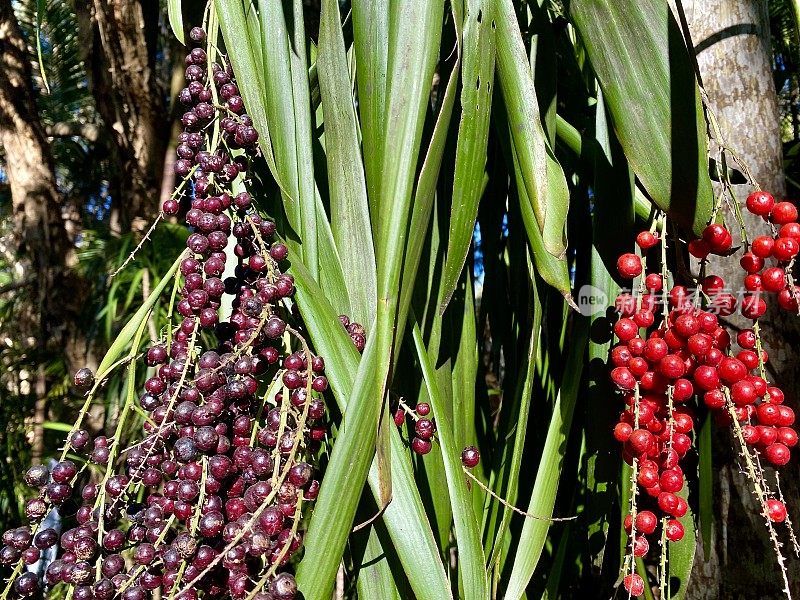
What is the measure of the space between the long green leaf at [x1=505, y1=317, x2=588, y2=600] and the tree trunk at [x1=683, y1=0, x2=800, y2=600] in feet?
0.57

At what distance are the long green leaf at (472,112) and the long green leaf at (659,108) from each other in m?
0.08

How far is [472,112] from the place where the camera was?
1.49 feet

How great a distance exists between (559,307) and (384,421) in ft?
1.16

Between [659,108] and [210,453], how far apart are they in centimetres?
35

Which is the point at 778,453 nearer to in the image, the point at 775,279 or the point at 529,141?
the point at 775,279

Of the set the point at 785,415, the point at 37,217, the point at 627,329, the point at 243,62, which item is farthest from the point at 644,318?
the point at 37,217

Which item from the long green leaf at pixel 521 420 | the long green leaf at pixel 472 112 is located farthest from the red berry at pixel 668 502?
the long green leaf at pixel 472 112

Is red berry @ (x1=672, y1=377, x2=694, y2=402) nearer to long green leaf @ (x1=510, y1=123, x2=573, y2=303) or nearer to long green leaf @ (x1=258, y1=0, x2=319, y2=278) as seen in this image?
long green leaf @ (x1=510, y1=123, x2=573, y2=303)

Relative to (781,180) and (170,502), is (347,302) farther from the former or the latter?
(781,180)

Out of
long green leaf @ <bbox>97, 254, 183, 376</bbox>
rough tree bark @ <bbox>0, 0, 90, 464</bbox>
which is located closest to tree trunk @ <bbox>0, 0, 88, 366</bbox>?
rough tree bark @ <bbox>0, 0, 90, 464</bbox>

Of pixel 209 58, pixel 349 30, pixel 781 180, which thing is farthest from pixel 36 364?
pixel 781 180

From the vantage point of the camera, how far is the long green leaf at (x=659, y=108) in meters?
0.42

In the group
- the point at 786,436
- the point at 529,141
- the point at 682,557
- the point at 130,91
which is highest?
the point at 130,91

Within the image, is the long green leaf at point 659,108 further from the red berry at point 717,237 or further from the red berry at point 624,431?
the red berry at point 624,431
